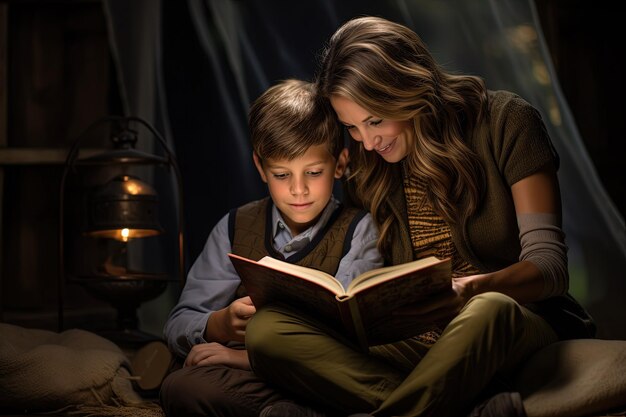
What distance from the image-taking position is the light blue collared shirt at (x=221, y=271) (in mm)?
1894

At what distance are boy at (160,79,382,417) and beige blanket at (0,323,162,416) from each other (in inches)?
10.2

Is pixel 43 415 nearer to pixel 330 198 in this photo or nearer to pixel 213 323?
pixel 213 323

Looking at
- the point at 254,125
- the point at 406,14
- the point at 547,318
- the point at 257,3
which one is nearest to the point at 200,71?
the point at 257,3

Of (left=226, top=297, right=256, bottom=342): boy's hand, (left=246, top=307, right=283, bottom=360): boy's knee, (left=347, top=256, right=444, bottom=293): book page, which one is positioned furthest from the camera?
(left=226, top=297, right=256, bottom=342): boy's hand

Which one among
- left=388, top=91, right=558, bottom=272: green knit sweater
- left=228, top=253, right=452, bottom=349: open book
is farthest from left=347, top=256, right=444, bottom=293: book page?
left=388, top=91, right=558, bottom=272: green knit sweater

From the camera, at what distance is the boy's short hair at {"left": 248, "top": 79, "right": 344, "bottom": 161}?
1883 millimetres

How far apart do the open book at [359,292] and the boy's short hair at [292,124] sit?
14.7 inches

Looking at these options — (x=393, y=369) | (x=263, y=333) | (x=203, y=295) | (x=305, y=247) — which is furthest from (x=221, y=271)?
(x=393, y=369)

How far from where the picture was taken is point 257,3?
269 cm

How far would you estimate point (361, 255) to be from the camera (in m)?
1.93

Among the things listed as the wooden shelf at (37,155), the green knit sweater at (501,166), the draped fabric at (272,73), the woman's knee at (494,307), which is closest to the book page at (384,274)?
the woman's knee at (494,307)

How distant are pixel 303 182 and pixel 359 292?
1.72ft

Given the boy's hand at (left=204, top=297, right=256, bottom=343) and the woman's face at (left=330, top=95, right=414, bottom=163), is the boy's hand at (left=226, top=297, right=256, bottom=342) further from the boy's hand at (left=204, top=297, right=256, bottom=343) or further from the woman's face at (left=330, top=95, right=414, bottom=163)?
the woman's face at (left=330, top=95, right=414, bottom=163)

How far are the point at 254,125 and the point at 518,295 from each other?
2.42 ft
